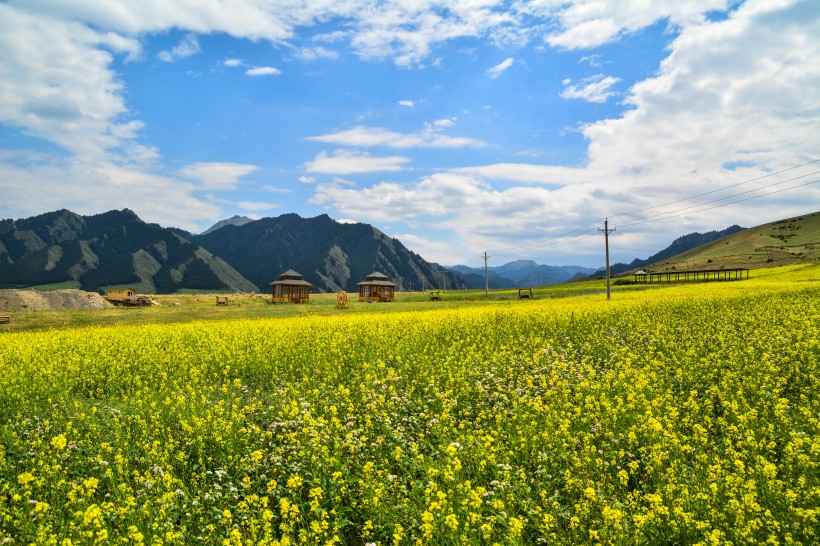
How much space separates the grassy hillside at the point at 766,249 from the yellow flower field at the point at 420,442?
144 m

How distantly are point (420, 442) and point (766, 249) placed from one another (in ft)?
651

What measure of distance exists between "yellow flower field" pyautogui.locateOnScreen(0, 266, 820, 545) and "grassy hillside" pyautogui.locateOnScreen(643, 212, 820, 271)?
473ft

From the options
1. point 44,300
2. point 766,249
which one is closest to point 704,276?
point 766,249

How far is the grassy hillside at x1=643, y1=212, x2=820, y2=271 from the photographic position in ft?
445

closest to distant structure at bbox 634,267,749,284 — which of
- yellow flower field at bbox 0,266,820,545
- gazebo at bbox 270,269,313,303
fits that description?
gazebo at bbox 270,269,313,303

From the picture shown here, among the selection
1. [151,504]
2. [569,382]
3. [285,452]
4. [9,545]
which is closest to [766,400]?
[569,382]

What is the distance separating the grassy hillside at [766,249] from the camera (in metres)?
136

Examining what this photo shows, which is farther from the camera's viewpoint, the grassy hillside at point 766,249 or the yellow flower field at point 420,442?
the grassy hillside at point 766,249

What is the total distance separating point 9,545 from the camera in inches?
213

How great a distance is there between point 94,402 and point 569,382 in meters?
11.1

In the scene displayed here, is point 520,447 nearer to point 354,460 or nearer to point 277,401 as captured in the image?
point 354,460

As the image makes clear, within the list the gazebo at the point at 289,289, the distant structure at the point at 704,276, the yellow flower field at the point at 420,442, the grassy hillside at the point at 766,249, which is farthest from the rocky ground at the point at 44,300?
the grassy hillside at the point at 766,249

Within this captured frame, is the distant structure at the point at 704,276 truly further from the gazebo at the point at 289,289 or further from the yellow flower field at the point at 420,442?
the yellow flower field at the point at 420,442

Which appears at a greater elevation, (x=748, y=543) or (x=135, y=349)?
(x=135, y=349)
